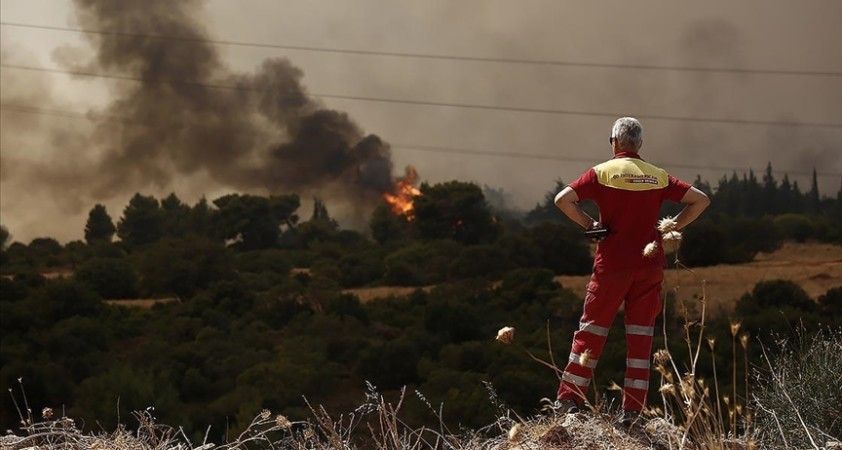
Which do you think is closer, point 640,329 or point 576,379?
point 576,379

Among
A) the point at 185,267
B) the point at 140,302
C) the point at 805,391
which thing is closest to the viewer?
the point at 805,391

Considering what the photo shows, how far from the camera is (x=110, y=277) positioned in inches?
2247

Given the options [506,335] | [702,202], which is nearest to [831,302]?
[702,202]

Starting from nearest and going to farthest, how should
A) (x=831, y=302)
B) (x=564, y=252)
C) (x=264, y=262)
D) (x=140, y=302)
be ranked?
1. (x=831, y=302)
2. (x=564, y=252)
3. (x=140, y=302)
4. (x=264, y=262)

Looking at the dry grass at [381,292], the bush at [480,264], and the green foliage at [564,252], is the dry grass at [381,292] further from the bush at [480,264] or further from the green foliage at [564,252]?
the green foliage at [564,252]

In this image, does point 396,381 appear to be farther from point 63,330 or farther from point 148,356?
point 63,330

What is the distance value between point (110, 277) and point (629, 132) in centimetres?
5141

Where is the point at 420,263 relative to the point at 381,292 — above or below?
above

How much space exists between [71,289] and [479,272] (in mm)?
17721

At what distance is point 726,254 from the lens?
42875 mm

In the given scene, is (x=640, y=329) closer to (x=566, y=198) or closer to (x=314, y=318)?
(x=566, y=198)

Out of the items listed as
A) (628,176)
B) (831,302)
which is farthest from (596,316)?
(831,302)

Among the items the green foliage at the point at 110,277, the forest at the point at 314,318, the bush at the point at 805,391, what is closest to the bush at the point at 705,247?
the forest at the point at 314,318

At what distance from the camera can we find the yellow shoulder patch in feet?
27.9
